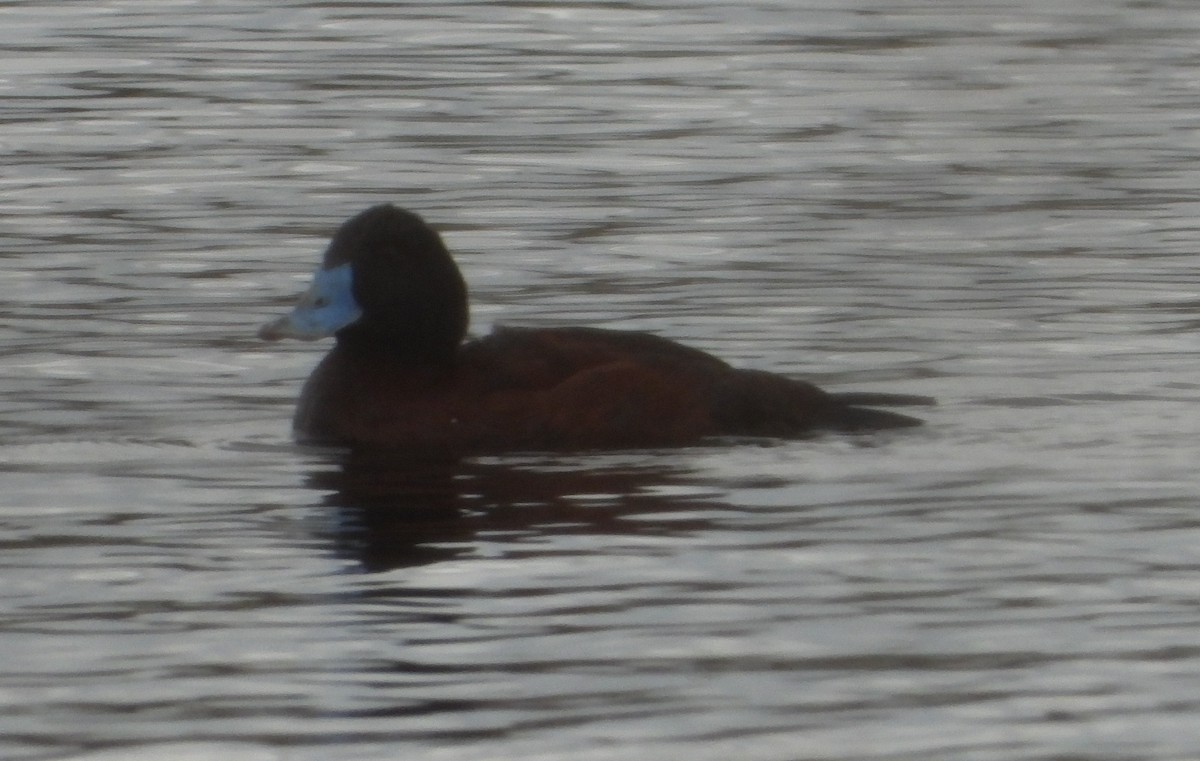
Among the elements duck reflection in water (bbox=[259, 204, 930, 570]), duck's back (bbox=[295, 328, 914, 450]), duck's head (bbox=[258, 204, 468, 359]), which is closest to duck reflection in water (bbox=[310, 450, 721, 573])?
duck reflection in water (bbox=[259, 204, 930, 570])

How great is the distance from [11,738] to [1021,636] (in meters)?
2.04

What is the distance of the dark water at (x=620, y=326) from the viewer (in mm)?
5844

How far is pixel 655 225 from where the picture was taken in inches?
511

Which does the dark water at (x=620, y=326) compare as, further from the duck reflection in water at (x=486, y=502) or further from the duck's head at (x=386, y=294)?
the duck's head at (x=386, y=294)

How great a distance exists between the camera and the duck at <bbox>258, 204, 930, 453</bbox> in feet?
28.7

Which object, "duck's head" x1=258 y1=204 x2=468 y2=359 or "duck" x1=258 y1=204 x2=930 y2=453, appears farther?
"duck's head" x1=258 y1=204 x2=468 y2=359

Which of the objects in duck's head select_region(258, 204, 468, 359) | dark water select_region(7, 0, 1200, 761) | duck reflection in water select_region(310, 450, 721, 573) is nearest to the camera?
dark water select_region(7, 0, 1200, 761)

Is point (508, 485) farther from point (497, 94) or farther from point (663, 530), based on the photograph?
point (497, 94)

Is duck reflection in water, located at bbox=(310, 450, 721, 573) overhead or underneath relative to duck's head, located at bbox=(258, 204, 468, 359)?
underneath

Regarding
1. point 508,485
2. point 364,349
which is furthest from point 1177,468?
point 364,349

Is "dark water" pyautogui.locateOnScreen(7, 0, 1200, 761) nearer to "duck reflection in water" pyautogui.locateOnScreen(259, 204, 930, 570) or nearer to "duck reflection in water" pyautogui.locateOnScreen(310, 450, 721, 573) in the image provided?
"duck reflection in water" pyautogui.locateOnScreen(310, 450, 721, 573)

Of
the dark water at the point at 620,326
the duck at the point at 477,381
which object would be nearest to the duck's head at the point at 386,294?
the duck at the point at 477,381

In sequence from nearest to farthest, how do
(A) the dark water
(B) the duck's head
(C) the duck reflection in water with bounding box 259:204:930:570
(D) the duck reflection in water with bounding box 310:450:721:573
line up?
(A) the dark water, (D) the duck reflection in water with bounding box 310:450:721:573, (C) the duck reflection in water with bounding box 259:204:930:570, (B) the duck's head

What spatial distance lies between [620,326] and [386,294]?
6.71 feet
